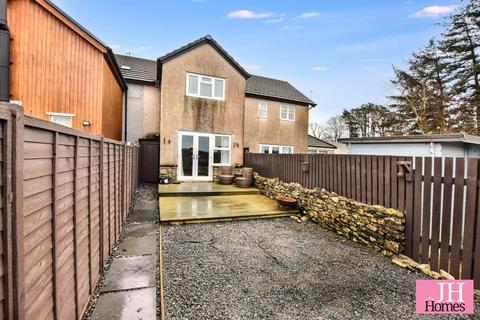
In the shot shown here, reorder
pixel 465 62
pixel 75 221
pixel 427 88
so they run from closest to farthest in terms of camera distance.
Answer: pixel 75 221 → pixel 465 62 → pixel 427 88

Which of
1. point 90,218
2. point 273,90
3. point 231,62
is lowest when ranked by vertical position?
point 90,218

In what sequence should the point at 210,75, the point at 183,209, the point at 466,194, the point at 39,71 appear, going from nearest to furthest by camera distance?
1. the point at 466,194
2. the point at 183,209
3. the point at 39,71
4. the point at 210,75

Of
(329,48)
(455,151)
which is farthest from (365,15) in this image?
(455,151)

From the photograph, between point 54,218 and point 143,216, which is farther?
point 143,216

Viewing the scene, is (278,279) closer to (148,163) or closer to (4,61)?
(4,61)

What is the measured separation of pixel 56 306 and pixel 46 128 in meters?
1.45

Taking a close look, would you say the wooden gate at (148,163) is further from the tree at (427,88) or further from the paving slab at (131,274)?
the tree at (427,88)

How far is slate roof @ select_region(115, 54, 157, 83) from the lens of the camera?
43.3 feet

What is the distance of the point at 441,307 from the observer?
3.05 metres

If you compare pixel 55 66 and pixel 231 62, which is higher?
pixel 231 62

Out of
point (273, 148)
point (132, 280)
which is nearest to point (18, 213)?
point (132, 280)

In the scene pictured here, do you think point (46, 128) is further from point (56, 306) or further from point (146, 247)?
point (146, 247)

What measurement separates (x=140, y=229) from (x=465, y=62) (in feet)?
88.6

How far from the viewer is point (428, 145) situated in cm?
916
